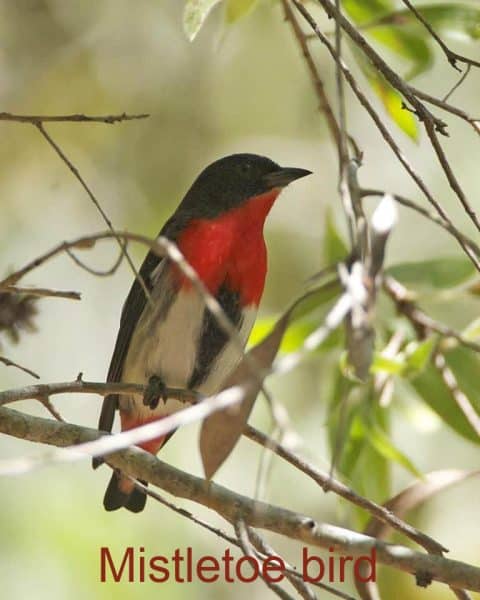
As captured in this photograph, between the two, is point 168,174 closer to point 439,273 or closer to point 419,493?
point 439,273

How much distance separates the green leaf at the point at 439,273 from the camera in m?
4.35

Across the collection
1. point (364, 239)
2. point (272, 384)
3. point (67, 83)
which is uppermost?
point (67, 83)

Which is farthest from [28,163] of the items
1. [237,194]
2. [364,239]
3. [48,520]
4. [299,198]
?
[364,239]

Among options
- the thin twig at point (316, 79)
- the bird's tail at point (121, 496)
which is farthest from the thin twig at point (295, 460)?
the bird's tail at point (121, 496)

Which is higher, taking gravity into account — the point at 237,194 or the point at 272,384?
the point at 272,384

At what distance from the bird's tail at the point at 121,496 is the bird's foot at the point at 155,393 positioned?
0.36 m

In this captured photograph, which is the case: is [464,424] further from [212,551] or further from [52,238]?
[52,238]

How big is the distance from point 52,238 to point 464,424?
421 centimetres

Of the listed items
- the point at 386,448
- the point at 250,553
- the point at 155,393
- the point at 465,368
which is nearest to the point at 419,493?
the point at 386,448

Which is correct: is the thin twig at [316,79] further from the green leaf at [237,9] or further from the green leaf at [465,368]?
the green leaf at [465,368]

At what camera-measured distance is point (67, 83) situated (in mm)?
7668

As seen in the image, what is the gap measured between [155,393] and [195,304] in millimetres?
365

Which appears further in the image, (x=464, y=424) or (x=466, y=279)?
(x=466, y=279)

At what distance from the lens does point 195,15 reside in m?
3.18
